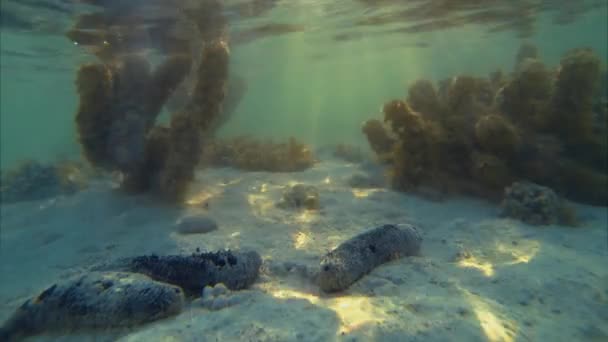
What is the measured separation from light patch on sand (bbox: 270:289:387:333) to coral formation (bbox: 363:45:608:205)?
5013 millimetres

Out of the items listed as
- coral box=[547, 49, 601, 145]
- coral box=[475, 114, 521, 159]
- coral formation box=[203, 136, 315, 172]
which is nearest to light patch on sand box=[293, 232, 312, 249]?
coral box=[475, 114, 521, 159]

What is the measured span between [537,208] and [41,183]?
44.0ft

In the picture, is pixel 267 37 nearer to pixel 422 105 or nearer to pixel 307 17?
pixel 307 17

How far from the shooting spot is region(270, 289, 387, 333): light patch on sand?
11.3 ft

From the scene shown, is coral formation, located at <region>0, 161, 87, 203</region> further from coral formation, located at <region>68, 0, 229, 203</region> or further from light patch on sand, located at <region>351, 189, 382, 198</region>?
Result: light patch on sand, located at <region>351, 189, 382, 198</region>

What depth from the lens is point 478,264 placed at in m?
5.09

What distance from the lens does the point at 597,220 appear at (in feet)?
23.3

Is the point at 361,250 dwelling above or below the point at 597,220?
above

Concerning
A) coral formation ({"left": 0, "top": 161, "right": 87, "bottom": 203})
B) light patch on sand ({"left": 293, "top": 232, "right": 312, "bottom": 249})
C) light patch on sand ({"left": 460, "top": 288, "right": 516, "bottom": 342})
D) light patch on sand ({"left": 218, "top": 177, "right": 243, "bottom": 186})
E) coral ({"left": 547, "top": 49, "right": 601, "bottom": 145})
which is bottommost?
coral formation ({"left": 0, "top": 161, "right": 87, "bottom": 203})

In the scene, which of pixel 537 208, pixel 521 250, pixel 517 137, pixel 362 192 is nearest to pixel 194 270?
pixel 521 250

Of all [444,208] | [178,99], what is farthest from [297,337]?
[178,99]

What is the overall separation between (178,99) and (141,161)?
8.18 metres

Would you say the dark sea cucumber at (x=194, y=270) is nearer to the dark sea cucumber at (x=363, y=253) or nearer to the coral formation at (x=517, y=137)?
the dark sea cucumber at (x=363, y=253)

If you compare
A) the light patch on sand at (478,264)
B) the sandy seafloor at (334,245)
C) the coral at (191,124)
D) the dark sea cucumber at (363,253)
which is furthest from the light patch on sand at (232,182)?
the light patch on sand at (478,264)
